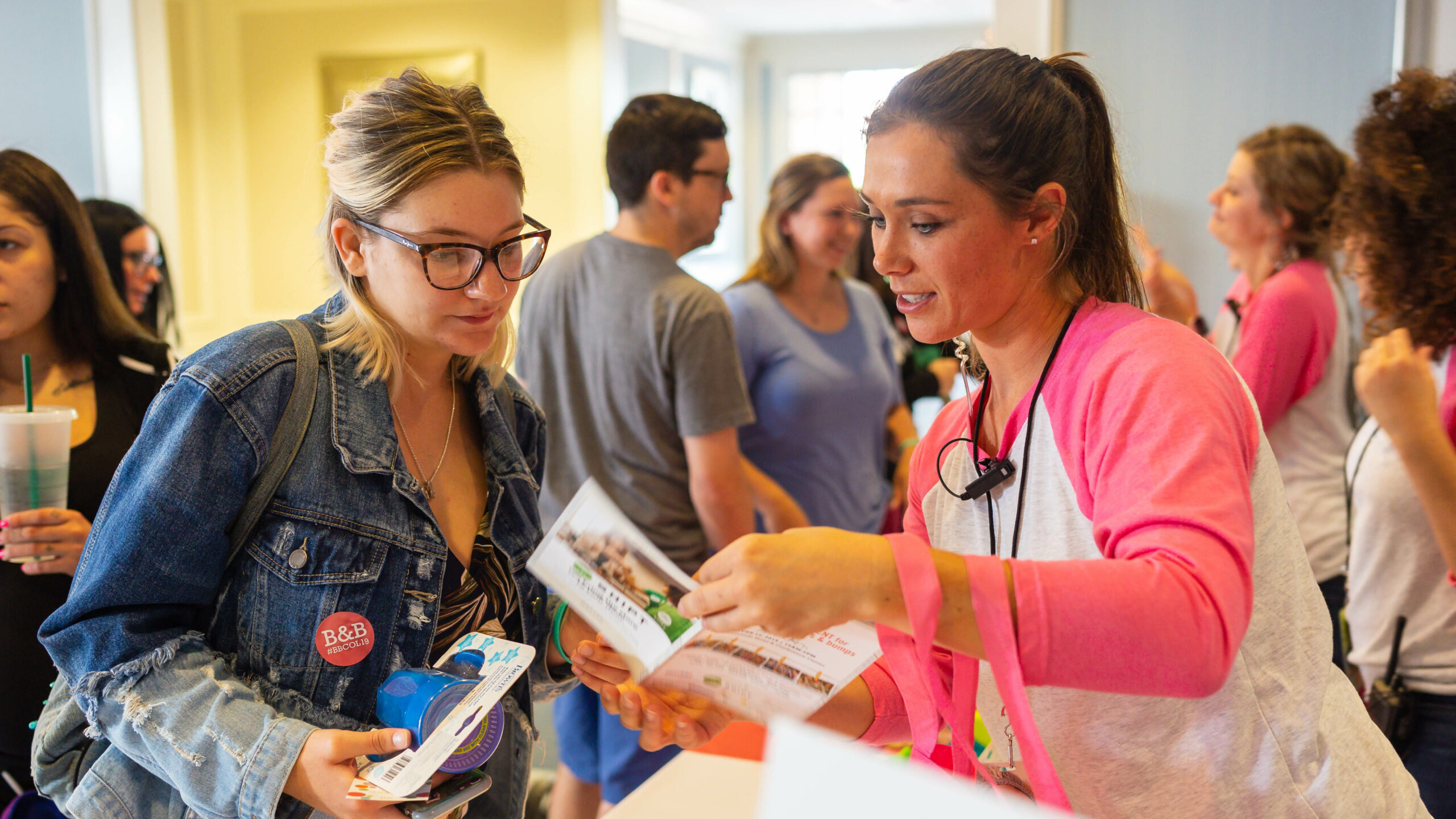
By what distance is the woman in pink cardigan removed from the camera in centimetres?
84

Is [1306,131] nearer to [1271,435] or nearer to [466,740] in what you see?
[1271,435]

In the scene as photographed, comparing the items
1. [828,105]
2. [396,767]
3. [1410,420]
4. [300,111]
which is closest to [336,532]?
[396,767]

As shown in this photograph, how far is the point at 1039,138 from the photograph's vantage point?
112 centimetres

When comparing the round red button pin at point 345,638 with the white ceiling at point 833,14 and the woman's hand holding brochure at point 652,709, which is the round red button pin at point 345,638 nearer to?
the woman's hand holding brochure at point 652,709

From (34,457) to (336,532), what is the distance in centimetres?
71

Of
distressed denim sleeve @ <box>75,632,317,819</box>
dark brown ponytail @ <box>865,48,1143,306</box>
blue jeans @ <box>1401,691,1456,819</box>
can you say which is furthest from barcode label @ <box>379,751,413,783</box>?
blue jeans @ <box>1401,691,1456,819</box>

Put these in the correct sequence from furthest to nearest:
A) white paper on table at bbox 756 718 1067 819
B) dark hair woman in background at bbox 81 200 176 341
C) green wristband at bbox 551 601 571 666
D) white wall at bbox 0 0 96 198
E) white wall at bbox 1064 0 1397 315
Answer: white wall at bbox 0 0 96 198, white wall at bbox 1064 0 1397 315, dark hair woman in background at bbox 81 200 176 341, green wristband at bbox 551 601 571 666, white paper on table at bbox 756 718 1067 819

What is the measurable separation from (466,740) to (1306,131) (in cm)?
268

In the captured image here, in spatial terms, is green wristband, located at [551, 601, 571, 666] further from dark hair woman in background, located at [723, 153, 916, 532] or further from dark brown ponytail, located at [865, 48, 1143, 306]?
dark hair woman in background, located at [723, 153, 916, 532]

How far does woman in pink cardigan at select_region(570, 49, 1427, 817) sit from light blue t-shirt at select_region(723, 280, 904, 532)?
1618mm

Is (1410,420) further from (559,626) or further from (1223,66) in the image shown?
(1223,66)

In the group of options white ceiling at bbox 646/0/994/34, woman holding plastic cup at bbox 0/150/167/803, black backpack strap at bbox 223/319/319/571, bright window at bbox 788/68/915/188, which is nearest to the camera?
black backpack strap at bbox 223/319/319/571

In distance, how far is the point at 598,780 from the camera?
254 cm

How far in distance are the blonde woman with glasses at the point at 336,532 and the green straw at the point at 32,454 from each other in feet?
1.64
